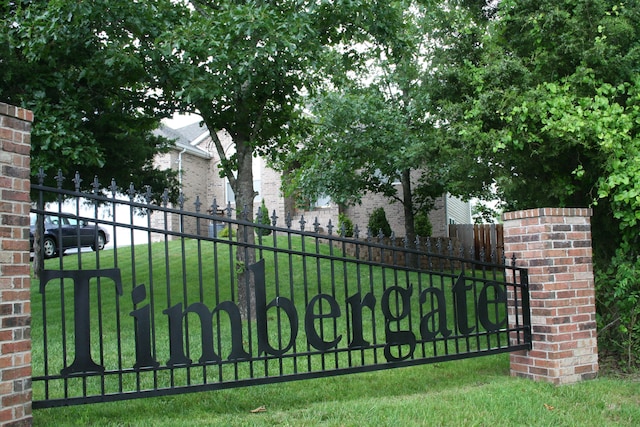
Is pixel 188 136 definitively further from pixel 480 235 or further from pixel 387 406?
pixel 387 406

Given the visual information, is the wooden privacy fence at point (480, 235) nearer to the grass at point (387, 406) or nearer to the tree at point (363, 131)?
the tree at point (363, 131)

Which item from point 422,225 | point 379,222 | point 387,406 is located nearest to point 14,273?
point 387,406

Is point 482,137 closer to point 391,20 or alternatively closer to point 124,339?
point 391,20

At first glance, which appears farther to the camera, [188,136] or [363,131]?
[188,136]

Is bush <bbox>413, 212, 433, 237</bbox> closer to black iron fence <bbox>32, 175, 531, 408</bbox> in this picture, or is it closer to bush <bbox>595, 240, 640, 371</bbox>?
black iron fence <bbox>32, 175, 531, 408</bbox>

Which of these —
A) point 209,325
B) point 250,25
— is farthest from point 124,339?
point 250,25

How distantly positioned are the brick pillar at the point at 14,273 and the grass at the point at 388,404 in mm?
324

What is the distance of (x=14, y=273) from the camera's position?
3.18m

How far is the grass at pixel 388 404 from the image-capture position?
3691mm

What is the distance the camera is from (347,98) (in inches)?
512

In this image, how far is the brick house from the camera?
20703 mm

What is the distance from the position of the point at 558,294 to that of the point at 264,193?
17.8 metres

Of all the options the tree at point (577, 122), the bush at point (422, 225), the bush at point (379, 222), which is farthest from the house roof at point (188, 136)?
the tree at point (577, 122)

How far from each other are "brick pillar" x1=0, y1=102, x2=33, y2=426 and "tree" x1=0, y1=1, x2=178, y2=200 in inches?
171
